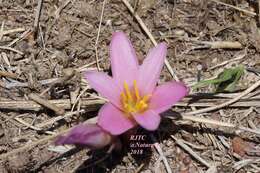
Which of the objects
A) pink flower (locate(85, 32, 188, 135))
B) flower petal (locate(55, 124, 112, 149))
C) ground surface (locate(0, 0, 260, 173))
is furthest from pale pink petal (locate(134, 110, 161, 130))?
ground surface (locate(0, 0, 260, 173))

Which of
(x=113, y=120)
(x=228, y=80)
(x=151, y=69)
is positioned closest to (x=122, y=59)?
(x=151, y=69)

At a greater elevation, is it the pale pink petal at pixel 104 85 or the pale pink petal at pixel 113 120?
the pale pink petal at pixel 104 85

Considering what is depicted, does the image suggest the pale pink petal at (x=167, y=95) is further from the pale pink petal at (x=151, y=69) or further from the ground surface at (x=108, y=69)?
the ground surface at (x=108, y=69)

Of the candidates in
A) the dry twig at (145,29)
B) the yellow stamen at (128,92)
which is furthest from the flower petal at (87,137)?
the dry twig at (145,29)

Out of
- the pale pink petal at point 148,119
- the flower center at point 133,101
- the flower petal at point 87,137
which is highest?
the flower center at point 133,101

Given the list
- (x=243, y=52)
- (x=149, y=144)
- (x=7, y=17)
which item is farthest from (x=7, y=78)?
(x=243, y=52)

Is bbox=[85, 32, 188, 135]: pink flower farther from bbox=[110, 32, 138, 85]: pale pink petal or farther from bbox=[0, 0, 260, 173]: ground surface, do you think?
bbox=[0, 0, 260, 173]: ground surface

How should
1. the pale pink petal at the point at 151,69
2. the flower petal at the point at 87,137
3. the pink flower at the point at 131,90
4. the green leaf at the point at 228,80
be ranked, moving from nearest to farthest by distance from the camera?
1. the flower petal at the point at 87,137
2. the pink flower at the point at 131,90
3. the pale pink petal at the point at 151,69
4. the green leaf at the point at 228,80
